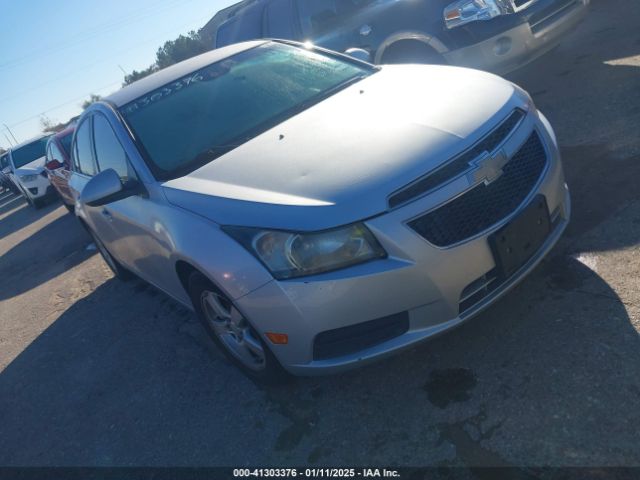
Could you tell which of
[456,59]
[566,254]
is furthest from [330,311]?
[456,59]

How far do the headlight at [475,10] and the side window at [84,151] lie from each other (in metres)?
3.41

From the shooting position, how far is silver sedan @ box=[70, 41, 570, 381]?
219 cm

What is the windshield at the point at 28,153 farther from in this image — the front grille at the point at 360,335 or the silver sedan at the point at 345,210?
the front grille at the point at 360,335

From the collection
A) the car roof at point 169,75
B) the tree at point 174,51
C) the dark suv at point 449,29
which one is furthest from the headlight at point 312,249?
the tree at point 174,51

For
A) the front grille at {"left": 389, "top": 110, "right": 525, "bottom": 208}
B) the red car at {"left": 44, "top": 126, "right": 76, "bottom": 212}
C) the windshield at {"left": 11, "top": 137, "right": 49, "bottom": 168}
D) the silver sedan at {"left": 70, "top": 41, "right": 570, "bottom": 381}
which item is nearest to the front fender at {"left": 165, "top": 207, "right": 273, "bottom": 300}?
the silver sedan at {"left": 70, "top": 41, "right": 570, "bottom": 381}

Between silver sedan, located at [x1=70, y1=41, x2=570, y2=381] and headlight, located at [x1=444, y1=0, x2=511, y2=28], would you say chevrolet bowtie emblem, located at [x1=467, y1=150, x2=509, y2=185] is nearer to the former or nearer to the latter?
silver sedan, located at [x1=70, y1=41, x2=570, y2=381]

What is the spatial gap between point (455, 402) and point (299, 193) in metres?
1.13

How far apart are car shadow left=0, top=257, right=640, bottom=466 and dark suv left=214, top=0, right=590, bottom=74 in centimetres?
249

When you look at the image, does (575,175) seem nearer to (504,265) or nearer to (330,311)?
(504,265)

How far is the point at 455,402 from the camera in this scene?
237cm

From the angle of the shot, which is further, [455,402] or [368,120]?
[368,120]

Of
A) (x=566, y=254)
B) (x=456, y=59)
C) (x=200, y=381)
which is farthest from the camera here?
(x=456, y=59)

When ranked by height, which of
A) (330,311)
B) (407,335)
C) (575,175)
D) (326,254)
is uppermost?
(326,254)

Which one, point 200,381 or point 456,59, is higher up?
point 456,59
